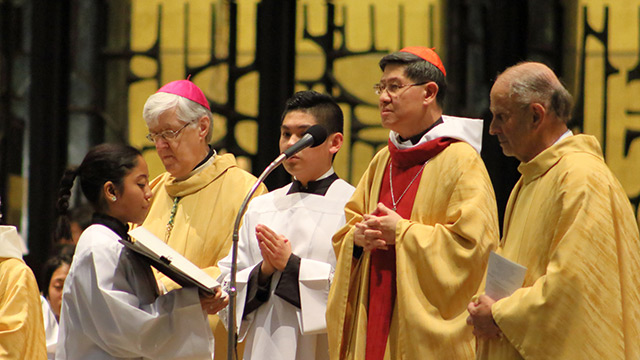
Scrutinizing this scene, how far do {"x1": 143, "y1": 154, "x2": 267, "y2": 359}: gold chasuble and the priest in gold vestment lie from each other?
5.77 feet

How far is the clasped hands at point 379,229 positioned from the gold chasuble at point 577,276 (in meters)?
0.63

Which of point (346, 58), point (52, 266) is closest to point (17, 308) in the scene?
point (52, 266)

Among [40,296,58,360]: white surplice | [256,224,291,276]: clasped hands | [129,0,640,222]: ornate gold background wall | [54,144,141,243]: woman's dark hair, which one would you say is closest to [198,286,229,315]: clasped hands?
[256,224,291,276]: clasped hands

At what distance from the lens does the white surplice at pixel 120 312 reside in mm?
3660

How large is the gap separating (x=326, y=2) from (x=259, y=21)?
51 cm

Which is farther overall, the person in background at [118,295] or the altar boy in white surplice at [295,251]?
the altar boy in white surplice at [295,251]

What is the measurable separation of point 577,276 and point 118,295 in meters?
1.75

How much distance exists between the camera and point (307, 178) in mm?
4508

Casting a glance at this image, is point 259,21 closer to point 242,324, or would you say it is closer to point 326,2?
point 326,2

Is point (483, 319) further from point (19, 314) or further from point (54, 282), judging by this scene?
point (54, 282)

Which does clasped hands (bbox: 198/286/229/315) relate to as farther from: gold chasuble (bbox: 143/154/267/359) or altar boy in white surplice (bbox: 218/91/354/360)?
gold chasuble (bbox: 143/154/267/359)

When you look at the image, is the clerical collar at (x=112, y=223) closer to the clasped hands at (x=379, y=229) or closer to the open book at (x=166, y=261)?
the open book at (x=166, y=261)

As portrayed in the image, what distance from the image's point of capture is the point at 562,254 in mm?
3158

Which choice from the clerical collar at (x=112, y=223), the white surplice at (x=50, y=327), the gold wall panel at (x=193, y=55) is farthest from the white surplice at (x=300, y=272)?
the gold wall panel at (x=193, y=55)
